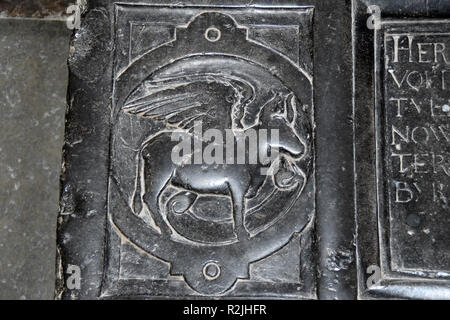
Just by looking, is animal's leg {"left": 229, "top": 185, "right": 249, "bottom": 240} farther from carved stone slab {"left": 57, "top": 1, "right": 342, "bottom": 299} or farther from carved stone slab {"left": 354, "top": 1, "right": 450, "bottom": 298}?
carved stone slab {"left": 354, "top": 1, "right": 450, "bottom": 298}

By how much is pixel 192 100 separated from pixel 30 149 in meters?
0.72

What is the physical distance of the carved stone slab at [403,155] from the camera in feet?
5.08

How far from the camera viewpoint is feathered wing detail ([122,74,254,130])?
5.23 feet

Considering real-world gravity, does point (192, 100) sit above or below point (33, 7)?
below

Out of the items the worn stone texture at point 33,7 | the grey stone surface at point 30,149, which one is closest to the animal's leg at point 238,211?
the grey stone surface at point 30,149

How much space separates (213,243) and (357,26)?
30.0 inches

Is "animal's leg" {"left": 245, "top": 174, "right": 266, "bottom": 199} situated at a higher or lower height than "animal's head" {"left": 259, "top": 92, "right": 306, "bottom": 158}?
lower

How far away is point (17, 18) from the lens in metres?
2.05

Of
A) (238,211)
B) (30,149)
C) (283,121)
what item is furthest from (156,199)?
(30,149)

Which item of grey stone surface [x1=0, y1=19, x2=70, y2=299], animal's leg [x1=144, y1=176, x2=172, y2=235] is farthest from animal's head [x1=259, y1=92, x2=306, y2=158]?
grey stone surface [x1=0, y1=19, x2=70, y2=299]

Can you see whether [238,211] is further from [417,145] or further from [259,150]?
[417,145]

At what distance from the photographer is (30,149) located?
1999 millimetres

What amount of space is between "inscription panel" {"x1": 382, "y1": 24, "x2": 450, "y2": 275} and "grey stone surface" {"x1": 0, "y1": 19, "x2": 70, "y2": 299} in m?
1.13

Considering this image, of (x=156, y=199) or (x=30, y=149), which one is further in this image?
(x=30, y=149)
